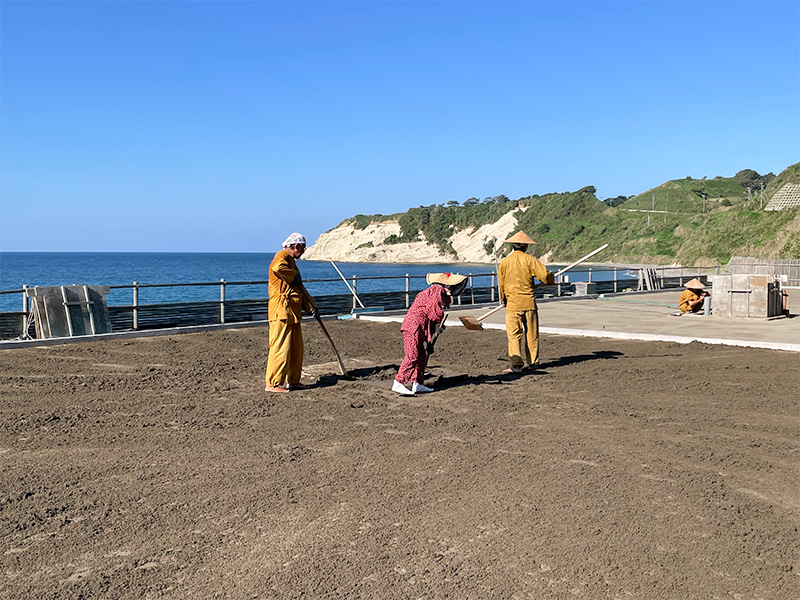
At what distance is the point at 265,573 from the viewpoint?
3.82 m

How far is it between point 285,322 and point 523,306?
324cm

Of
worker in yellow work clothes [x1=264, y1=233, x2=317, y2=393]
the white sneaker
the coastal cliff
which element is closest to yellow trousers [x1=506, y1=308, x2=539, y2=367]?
the white sneaker

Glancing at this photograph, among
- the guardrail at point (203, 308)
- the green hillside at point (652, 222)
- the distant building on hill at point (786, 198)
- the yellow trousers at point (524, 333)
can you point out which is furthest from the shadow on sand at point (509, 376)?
the distant building on hill at point (786, 198)

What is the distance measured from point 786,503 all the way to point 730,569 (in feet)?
4.01

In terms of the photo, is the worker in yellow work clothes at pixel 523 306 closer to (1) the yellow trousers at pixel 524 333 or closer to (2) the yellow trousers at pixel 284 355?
(1) the yellow trousers at pixel 524 333

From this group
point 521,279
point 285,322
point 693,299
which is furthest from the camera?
point 693,299

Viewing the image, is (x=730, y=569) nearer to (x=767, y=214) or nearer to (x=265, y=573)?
(x=265, y=573)

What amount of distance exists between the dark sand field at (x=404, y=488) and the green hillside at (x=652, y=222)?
52440mm

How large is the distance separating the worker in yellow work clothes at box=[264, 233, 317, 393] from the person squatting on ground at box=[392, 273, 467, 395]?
1168 mm

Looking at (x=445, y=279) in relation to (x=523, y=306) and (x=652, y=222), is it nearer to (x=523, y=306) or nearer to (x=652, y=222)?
(x=523, y=306)

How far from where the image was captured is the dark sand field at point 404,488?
3781mm

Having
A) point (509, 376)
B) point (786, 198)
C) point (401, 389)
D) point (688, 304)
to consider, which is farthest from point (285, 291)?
point (786, 198)

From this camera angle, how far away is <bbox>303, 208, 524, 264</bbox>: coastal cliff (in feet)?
462

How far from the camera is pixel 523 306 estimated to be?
10.4 meters
